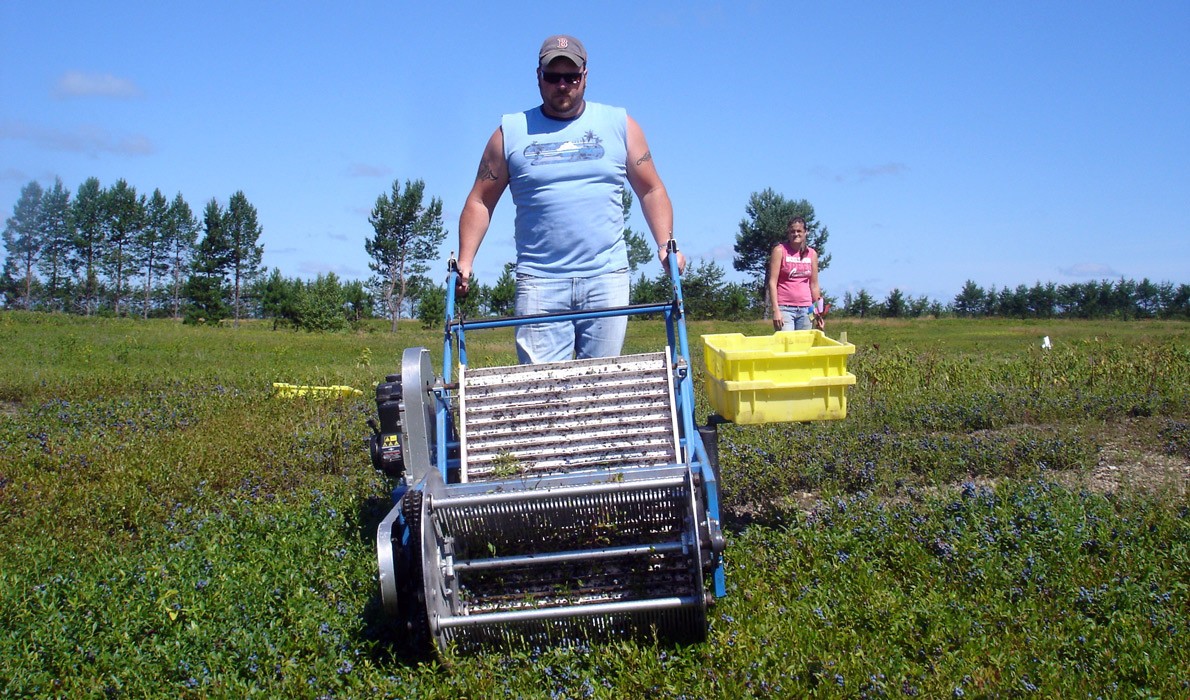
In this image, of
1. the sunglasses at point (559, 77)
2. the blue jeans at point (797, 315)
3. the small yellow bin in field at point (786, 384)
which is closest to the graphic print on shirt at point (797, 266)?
the blue jeans at point (797, 315)

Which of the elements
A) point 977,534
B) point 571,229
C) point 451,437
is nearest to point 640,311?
point 571,229

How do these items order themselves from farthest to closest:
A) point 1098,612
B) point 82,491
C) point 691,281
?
1. point 691,281
2. point 82,491
3. point 1098,612

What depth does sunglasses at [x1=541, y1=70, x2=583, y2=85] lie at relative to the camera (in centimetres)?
457

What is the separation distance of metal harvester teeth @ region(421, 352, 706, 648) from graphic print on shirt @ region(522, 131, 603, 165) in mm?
1366

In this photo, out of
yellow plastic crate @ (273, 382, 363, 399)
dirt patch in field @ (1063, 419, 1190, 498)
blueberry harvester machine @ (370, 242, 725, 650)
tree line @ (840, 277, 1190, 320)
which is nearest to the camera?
blueberry harvester machine @ (370, 242, 725, 650)

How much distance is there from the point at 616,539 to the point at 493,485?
0.55m

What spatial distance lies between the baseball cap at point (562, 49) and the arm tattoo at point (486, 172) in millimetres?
616

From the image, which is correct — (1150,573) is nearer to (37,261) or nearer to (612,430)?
(612,430)

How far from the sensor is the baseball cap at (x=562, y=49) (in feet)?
14.7

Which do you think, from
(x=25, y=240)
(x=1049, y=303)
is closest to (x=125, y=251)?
(x=25, y=240)

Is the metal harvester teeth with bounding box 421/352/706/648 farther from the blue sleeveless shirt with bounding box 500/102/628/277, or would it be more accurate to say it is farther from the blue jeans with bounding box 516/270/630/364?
the blue sleeveless shirt with bounding box 500/102/628/277

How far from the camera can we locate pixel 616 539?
153 inches

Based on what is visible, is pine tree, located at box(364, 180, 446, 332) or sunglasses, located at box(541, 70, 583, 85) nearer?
sunglasses, located at box(541, 70, 583, 85)

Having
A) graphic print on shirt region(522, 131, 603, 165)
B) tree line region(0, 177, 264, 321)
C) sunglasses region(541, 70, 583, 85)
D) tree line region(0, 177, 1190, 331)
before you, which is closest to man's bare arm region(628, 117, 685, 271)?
graphic print on shirt region(522, 131, 603, 165)
